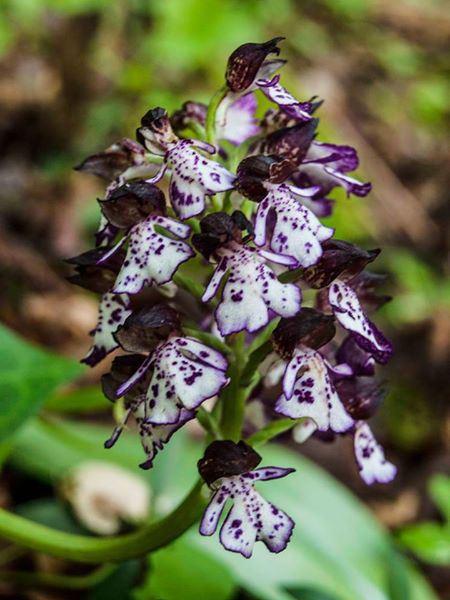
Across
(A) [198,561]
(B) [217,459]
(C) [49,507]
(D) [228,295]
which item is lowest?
(C) [49,507]

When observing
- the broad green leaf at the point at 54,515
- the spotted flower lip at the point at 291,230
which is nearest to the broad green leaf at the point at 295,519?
the broad green leaf at the point at 54,515

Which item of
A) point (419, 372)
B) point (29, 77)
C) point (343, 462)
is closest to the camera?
point (343, 462)

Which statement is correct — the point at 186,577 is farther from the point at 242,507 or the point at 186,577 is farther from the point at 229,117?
the point at 229,117

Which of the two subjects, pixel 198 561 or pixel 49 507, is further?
pixel 49 507

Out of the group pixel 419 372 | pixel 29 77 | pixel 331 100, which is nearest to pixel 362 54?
pixel 331 100

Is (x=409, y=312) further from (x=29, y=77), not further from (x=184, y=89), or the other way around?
(x=29, y=77)

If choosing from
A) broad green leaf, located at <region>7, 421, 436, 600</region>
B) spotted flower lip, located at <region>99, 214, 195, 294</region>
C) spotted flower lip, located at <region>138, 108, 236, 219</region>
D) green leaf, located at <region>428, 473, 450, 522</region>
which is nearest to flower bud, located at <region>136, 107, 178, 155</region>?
spotted flower lip, located at <region>138, 108, 236, 219</region>
